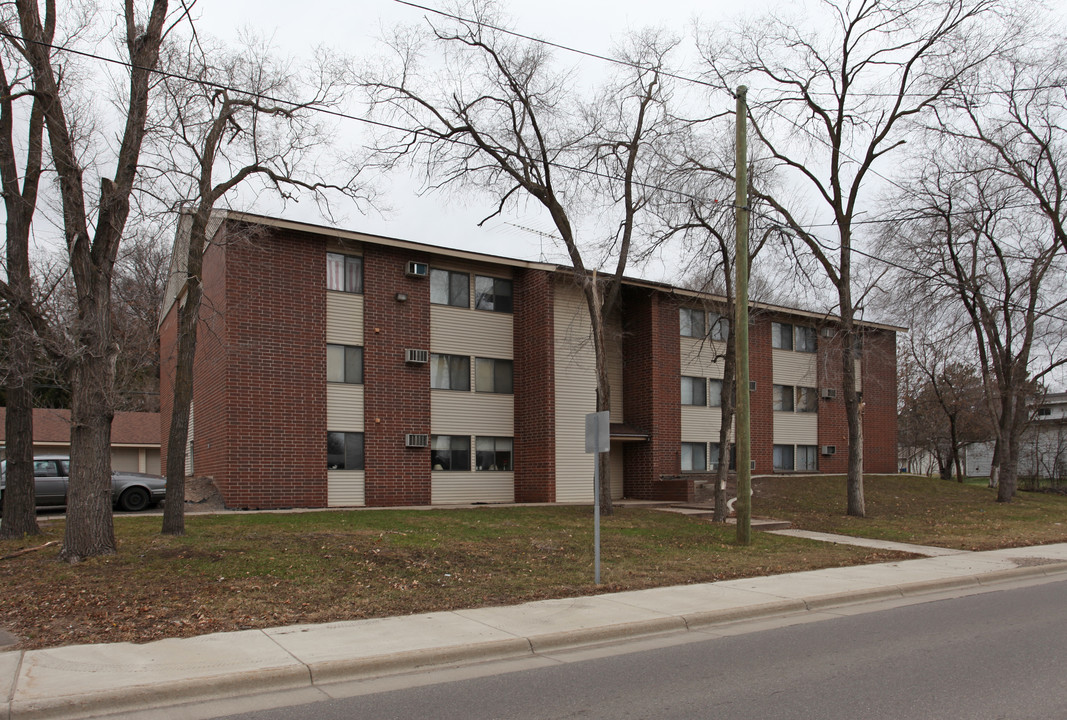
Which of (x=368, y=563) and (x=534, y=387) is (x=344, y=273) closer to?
(x=534, y=387)

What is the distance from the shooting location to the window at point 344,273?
2434 centimetres

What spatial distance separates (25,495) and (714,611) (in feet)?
37.2

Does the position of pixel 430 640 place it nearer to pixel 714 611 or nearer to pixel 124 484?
pixel 714 611

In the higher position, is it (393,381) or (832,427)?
(393,381)

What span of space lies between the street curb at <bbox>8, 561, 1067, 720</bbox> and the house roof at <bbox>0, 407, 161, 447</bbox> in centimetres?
2921

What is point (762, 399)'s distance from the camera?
109ft

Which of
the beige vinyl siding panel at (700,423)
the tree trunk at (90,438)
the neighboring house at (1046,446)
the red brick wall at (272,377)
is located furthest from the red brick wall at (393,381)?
the neighboring house at (1046,446)

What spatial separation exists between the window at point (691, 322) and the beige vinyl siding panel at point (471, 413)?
7381 mm

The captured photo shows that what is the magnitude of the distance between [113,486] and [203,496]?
239cm

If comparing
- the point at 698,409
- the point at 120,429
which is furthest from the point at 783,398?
the point at 120,429

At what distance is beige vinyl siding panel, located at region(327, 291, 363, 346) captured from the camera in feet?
79.4

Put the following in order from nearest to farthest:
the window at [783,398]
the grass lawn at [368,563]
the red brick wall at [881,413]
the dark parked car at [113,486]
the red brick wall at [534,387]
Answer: the grass lawn at [368,563]
the dark parked car at [113,486]
the red brick wall at [534,387]
the window at [783,398]
the red brick wall at [881,413]

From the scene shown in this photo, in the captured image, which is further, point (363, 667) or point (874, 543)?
point (874, 543)

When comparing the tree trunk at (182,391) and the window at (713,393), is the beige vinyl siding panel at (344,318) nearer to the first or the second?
the tree trunk at (182,391)
